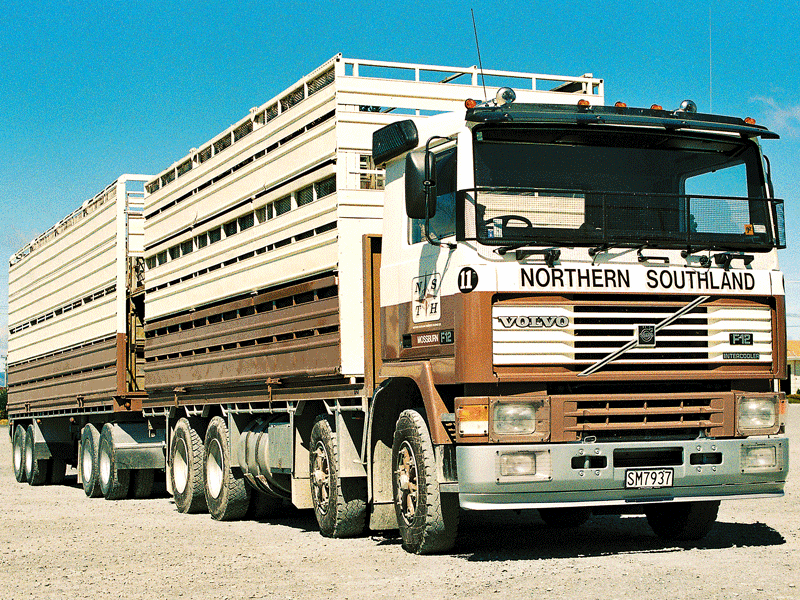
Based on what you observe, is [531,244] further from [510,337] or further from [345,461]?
[345,461]

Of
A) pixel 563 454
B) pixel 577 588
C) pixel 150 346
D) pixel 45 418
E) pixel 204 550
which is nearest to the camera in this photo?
pixel 577 588

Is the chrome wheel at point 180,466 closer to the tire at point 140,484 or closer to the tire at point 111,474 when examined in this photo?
the tire at point 111,474

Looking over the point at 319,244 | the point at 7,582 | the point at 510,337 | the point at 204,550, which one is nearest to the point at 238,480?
the point at 204,550

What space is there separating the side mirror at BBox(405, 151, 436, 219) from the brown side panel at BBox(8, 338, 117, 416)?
9188mm

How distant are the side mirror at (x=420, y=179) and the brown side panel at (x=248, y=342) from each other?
178 centimetres

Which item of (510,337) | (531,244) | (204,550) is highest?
(531,244)

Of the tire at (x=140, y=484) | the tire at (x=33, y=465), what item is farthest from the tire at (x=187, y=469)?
the tire at (x=33, y=465)

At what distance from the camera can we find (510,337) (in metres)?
8.22

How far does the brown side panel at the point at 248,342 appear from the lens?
1044 centimetres

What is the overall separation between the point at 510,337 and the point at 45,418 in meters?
14.9

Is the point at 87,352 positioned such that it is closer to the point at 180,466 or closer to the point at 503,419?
the point at 180,466

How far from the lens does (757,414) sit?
875 cm

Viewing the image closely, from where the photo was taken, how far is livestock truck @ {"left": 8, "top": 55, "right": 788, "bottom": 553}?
27.0ft

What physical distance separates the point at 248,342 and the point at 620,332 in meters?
5.10
